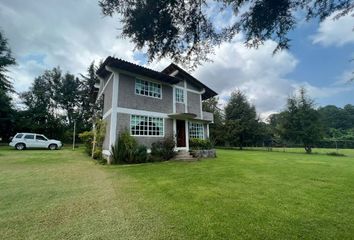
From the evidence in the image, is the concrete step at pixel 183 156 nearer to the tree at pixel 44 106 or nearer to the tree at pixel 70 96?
the tree at pixel 44 106

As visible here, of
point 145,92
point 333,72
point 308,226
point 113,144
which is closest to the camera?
point 308,226

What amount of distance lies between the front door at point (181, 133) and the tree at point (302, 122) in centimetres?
1744

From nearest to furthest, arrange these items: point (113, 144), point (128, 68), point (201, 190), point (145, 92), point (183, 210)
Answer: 1. point (183, 210)
2. point (201, 190)
3. point (113, 144)
4. point (128, 68)
5. point (145, 92)

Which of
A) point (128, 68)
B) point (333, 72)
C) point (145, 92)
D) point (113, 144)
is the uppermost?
point (128, 68)

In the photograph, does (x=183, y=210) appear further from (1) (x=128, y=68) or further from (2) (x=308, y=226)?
(1) (x=128, y=68)

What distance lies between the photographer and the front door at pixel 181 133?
1512 cm

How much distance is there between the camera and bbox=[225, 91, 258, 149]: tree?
29.7 metres

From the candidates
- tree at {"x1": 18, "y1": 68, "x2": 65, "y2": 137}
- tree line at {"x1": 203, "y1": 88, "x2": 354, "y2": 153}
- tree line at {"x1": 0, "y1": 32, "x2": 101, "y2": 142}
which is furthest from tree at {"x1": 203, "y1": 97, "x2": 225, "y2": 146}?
tree at {"x1": 18, "y1": 68, "x2": 65, "y2": 137}

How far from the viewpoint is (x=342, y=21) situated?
3625 millimetres

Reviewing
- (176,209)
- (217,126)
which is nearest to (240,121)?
(217,126)

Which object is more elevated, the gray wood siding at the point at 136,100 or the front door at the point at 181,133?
the gray wood siding at the point at 136,100

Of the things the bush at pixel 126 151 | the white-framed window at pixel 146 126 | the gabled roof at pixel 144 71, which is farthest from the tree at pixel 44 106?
the bush at pixel 126 151

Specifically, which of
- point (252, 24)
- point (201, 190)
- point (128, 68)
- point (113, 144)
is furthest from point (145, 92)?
point (252, 24)

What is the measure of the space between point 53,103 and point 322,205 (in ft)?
144
